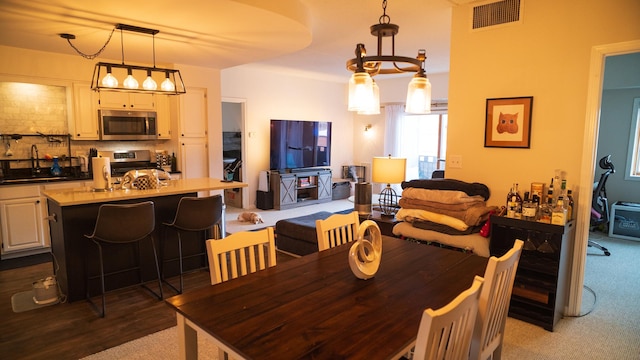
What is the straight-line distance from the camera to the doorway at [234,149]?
7.17 meters

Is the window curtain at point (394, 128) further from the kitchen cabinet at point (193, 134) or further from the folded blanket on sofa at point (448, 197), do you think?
the folded blanket on sofa at point (448, 197)

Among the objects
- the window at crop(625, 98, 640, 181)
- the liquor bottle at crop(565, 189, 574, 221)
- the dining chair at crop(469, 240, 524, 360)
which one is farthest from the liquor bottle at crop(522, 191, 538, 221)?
the window at crop(625, 98, 640, 181)

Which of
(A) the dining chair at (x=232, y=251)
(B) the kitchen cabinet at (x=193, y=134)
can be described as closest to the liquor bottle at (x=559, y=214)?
(A) the dining chair at (x=232, y=251)

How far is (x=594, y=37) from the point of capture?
2740mm

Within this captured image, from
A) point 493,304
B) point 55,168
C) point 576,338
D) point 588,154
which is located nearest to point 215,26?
point 55,168

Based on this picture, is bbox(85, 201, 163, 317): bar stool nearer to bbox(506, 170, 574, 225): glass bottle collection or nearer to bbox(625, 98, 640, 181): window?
bbox(506, 170, 574, 225): glass bottle collection

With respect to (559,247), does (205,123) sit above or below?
above

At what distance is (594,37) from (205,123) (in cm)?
479

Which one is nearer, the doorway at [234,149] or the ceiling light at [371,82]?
the ceiling light at [371,82]

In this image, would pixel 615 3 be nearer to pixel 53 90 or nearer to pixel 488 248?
pixel 488 248

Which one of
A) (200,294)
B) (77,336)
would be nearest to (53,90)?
(77,336)

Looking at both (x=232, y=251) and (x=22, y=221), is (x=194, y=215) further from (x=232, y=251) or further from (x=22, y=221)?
(x=22, y=221)

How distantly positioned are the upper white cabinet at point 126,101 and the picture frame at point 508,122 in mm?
4533

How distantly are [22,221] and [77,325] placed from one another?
2.21 metres
